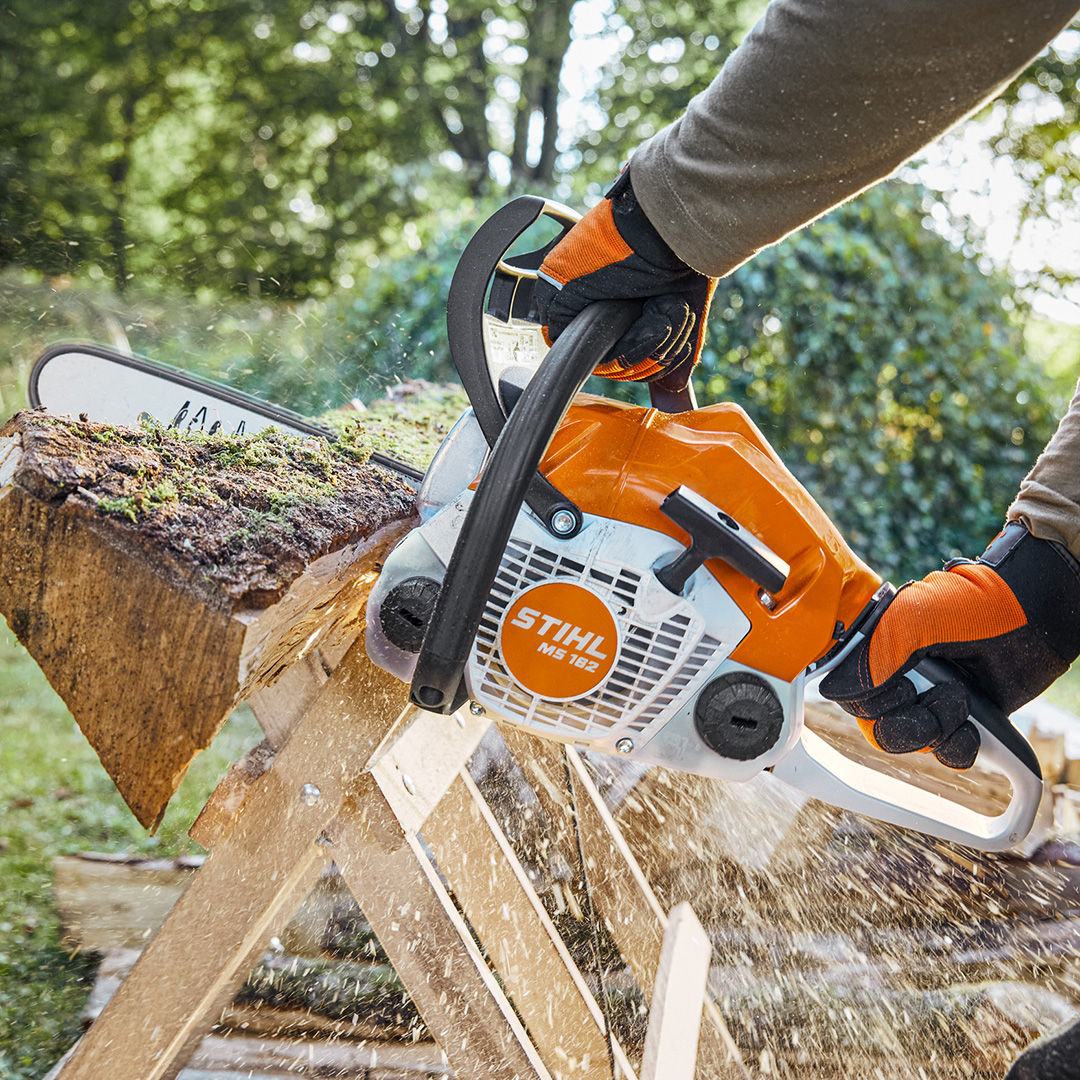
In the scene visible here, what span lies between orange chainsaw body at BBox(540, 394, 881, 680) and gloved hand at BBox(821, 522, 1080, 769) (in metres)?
0.10

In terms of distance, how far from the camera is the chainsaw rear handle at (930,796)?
4.68 ft

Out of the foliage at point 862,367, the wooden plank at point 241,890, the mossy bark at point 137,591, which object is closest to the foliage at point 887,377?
the foliage at point 862,367

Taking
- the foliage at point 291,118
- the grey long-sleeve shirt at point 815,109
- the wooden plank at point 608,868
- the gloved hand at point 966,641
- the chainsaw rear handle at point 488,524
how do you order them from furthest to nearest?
the foliage at point 291,118 → the wooden plank at point 608,868 → the gloved hand at point 966,641 → the chainsaw rear handle at point 488,524 → the grey long-sleeve shirt at point 815,109

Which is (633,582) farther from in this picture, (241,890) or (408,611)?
(241,890)

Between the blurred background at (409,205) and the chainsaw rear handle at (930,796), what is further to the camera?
the blurred background at (409,205)

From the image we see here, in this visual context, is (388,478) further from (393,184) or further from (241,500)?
(393,184)

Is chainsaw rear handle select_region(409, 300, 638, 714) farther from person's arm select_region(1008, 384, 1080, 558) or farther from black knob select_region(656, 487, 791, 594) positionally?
person's arm select_region(1008, 384, 1080, 558)

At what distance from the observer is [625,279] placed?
48.0 inches

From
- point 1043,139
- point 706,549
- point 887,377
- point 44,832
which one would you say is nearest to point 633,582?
point 706,549

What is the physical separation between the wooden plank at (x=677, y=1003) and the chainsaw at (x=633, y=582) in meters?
0.61

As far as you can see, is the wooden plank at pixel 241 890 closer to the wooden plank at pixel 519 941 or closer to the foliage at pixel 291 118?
the wooden plank at pixel 519 941

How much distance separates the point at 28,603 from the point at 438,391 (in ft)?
7.83

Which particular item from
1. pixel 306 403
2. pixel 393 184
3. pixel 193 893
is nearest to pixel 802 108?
pixel 193 893

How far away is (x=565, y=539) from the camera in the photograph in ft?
4.19
